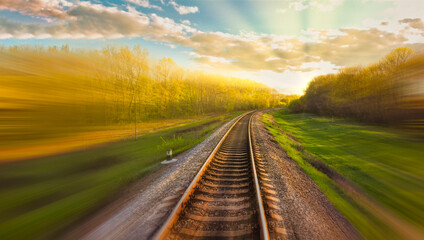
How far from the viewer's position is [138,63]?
67.7ft

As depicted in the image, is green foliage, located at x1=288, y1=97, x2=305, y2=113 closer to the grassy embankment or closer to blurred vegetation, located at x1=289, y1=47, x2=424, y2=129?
blurred vegetation, located at x1=289, y1=47, x2=424, y2=129

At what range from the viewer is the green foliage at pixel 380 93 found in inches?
641

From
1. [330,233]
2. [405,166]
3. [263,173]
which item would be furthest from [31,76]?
[405,166]

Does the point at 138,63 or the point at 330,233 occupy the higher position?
the point at 138,63

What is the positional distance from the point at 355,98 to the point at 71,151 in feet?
131

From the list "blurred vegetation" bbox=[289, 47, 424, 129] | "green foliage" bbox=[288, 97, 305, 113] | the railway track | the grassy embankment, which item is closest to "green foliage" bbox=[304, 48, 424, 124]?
"blurred vegetation" bbox=[289, 47, 424, 129]

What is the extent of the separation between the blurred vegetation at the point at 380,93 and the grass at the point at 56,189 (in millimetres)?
23078

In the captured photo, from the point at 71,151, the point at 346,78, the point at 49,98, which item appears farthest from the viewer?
the point at 346,78

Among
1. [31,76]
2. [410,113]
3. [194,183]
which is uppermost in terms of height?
[31,76]

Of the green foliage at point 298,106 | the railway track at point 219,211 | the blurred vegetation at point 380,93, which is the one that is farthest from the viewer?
the green foliage at point 298,106

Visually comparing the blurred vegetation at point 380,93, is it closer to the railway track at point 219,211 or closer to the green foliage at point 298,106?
the green foliage at point 298,106

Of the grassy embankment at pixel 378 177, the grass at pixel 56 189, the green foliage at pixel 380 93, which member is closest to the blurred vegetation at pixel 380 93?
the green foliage at pixel 380 93

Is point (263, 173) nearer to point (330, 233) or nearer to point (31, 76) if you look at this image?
point (330, 233)

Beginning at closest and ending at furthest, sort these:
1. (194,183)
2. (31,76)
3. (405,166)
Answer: (194,183) → (31,76) → (405,166)
